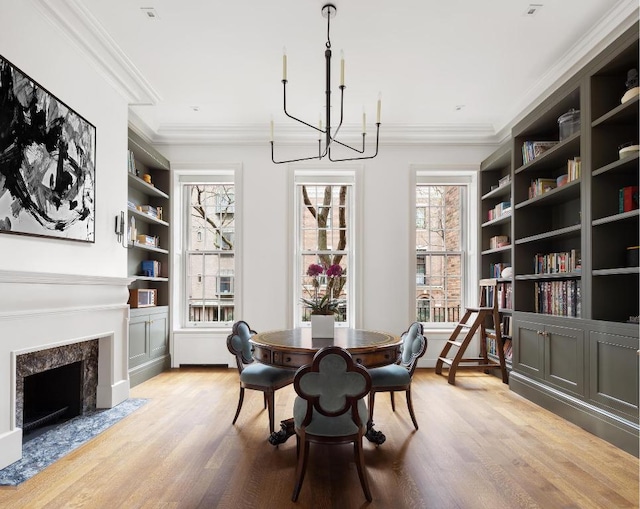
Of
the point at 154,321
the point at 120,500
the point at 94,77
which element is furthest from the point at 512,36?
the point at 154,321

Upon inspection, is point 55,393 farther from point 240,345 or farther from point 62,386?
point 240,345

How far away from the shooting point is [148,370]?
5.23 metres

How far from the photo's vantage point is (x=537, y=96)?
4684 mm

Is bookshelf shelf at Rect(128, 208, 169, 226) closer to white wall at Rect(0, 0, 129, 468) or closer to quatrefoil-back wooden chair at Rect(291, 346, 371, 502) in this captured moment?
white wall at Rect(0, 0, 129, 468)

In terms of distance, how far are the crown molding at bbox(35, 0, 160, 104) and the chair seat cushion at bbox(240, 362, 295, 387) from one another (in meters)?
2.87

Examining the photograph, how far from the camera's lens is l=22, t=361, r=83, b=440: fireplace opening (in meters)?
3.57

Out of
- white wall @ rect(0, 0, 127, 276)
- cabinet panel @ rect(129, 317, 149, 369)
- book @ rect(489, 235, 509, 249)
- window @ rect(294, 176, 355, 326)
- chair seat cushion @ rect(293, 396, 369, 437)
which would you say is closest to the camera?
chair seat cushion @ rect(293, 396, 369, 437)

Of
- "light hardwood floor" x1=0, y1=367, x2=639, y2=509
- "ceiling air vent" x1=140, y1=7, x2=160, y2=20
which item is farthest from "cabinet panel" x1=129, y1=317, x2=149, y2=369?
"ceiling air vent" x1=140, y1=7, x2=160, y2=20

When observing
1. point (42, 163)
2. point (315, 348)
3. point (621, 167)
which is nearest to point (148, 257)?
point (42, 163)

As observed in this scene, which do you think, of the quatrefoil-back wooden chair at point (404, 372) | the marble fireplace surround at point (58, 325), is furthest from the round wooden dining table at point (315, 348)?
the marble fireplace surround at point (58, 325)

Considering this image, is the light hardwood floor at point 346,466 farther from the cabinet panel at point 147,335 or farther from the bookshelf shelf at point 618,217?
the bookshelf shelf at point 618,217

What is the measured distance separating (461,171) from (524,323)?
2364mm

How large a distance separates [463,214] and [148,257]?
14.1 ft

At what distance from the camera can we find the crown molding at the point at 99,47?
10.3 feet
